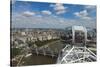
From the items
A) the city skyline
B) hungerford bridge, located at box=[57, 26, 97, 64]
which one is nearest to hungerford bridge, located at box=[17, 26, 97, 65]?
hungerford bridge, located at box=[57, 26, 97, 64]

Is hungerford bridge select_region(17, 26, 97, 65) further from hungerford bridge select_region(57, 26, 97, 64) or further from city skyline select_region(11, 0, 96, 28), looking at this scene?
city skyline select_region(11, 0, 96, 28)

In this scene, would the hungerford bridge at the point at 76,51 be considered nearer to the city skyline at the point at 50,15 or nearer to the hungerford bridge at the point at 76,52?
the hungerford bridge at the point at 76,52

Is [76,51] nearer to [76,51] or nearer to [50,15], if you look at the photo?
[76,51]

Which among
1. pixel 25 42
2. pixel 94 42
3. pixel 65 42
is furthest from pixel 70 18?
pixel 25 42

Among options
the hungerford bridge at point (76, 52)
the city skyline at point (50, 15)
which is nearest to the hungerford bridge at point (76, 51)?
the hungerford bridge at point (76, 52)
